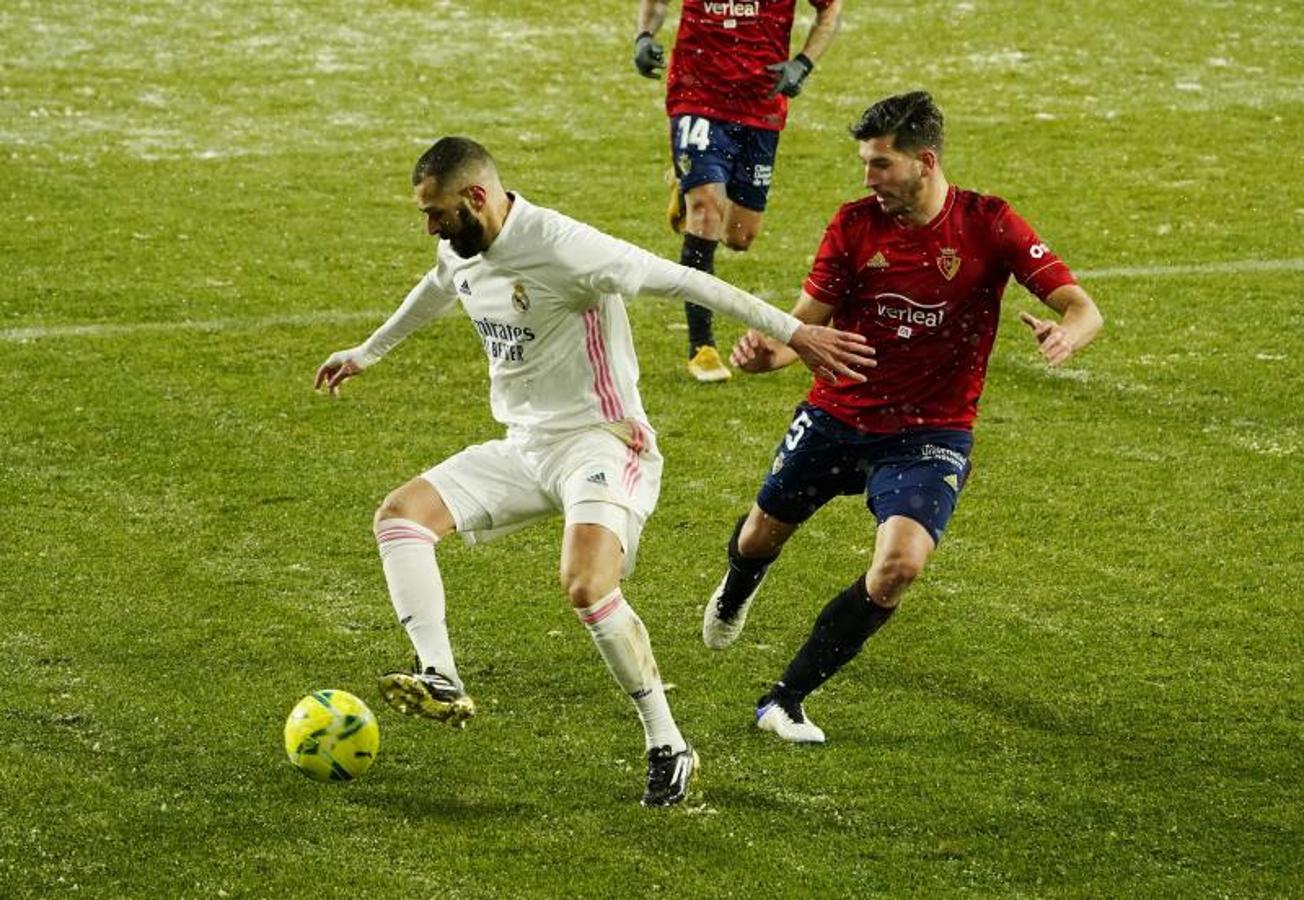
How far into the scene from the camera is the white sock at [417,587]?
680cm

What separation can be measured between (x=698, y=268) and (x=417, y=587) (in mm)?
4991

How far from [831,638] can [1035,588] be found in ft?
6.08

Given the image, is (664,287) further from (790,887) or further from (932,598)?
(932,598)

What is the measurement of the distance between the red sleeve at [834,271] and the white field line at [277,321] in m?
5.68

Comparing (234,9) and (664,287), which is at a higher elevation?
(664,287)

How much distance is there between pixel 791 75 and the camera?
1134cm

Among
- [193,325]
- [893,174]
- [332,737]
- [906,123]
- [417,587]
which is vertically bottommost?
[193,325]

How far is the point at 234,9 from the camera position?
21.1 m

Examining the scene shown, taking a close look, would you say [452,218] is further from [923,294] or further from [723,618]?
[723,618]

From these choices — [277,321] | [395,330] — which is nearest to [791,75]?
[277,321]

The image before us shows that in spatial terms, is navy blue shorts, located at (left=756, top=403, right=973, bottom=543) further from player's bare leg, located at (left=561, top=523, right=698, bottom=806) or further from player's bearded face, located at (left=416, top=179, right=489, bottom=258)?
player's bearded face, located at (left=416, top=179, right=489, bottom=258)

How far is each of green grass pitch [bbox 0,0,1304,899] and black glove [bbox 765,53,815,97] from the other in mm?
1589

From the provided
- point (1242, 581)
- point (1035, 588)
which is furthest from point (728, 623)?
point (1242, 581)

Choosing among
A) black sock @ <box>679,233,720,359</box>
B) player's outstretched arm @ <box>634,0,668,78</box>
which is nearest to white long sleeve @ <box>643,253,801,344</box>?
black sock @ <box>679,233,720,359</box>
